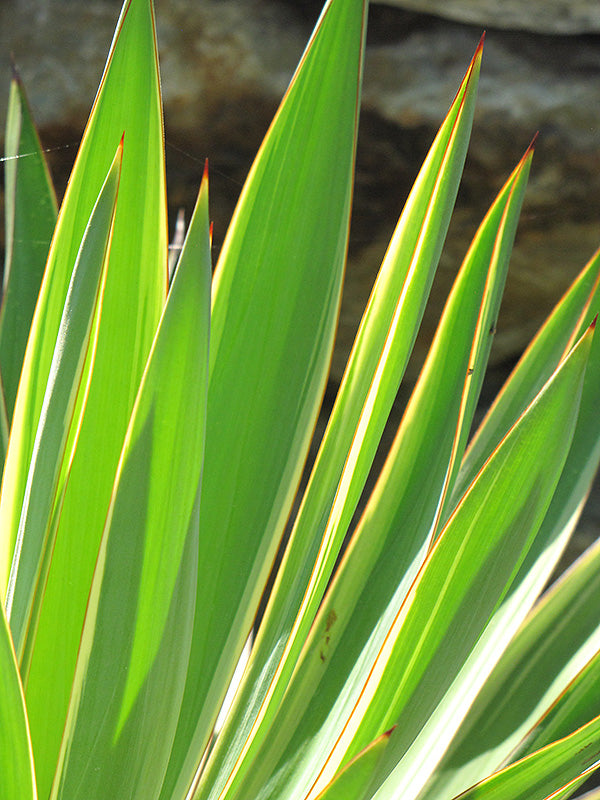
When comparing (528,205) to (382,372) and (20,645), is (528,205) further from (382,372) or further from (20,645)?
(20,645)

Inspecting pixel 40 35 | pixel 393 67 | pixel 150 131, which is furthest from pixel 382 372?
pixel 40 35

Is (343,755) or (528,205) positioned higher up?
(528,205)

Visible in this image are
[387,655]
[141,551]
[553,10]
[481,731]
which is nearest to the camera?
[141,551]

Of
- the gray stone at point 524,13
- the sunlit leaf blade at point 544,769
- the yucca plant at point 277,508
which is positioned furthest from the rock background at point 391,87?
the sunlit leaf blade at point 544,769

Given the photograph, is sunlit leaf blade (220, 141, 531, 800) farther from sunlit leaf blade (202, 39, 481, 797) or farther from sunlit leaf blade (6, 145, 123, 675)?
sunlit leaf blade (6, 145, 123, 675)

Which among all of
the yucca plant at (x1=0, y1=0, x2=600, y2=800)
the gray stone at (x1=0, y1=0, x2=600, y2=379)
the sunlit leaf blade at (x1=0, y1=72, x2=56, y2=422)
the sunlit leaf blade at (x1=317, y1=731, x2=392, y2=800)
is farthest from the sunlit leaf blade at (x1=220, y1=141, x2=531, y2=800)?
the gray stone at (x1=0, y1=0, x2=600, y2=379)
